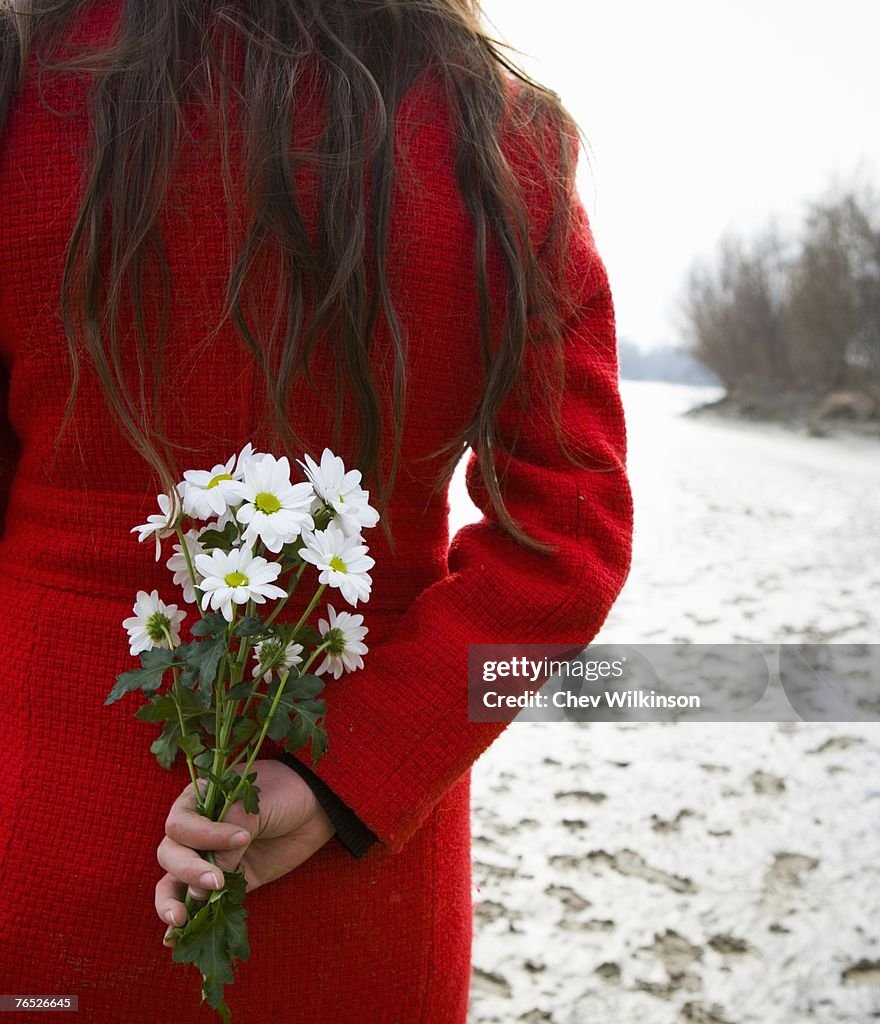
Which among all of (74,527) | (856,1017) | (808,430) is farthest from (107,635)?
(808,430)

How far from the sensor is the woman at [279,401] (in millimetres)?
1063

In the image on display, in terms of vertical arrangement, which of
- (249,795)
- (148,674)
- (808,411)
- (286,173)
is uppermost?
(286,173)

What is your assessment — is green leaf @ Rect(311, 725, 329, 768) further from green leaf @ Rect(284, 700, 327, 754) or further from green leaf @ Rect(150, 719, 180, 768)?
green leaf @ Rect(150, 719, 180, 768)

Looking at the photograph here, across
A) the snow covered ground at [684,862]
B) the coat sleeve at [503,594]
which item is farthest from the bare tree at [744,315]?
the coat sleeve at [503,594]

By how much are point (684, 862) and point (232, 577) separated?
249 cm

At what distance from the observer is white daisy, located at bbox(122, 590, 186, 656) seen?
1034 millimetres

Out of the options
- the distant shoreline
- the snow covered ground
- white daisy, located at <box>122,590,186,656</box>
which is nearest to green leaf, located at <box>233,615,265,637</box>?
white daisy, located at <box>122,590,186,656</box>

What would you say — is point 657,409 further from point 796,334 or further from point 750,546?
point 750,546

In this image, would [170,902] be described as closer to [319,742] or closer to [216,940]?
[216,940]

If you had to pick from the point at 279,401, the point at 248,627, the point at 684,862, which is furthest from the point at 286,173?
the point at 684,862

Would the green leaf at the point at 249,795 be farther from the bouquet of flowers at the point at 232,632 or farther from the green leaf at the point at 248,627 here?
the green leaf at the point at 248,627

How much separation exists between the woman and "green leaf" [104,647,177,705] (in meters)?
0.13

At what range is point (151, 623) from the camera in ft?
3.41

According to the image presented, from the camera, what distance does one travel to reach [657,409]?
2109 cm
